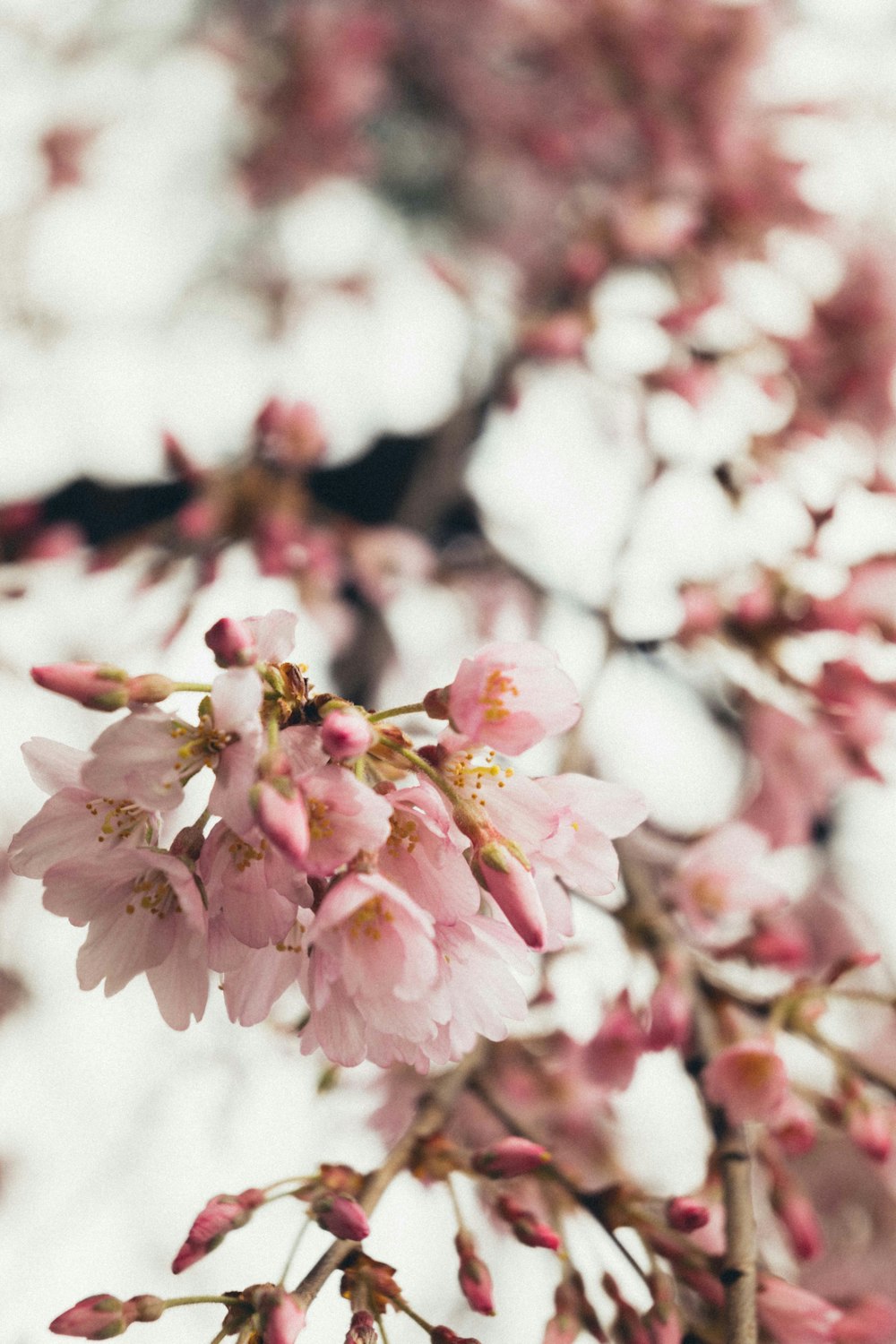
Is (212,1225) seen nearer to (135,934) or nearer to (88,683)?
(135,934)

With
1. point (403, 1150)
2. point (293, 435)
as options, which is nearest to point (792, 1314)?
point (403, 1150)

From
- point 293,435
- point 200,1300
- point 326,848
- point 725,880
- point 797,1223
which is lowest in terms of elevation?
point 797,1223

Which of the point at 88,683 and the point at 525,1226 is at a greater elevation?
the point at 88,683

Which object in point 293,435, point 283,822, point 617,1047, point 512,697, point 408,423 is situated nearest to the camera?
point 283,822

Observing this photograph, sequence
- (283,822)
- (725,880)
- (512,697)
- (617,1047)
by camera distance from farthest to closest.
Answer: (725,880) → (617,1047) → (512,697) → (283,822)

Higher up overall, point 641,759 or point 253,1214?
point 253,1214

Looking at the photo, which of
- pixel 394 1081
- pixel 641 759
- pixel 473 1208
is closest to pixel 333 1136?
pixel 394 1081

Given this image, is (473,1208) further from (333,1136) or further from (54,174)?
(54,174)
